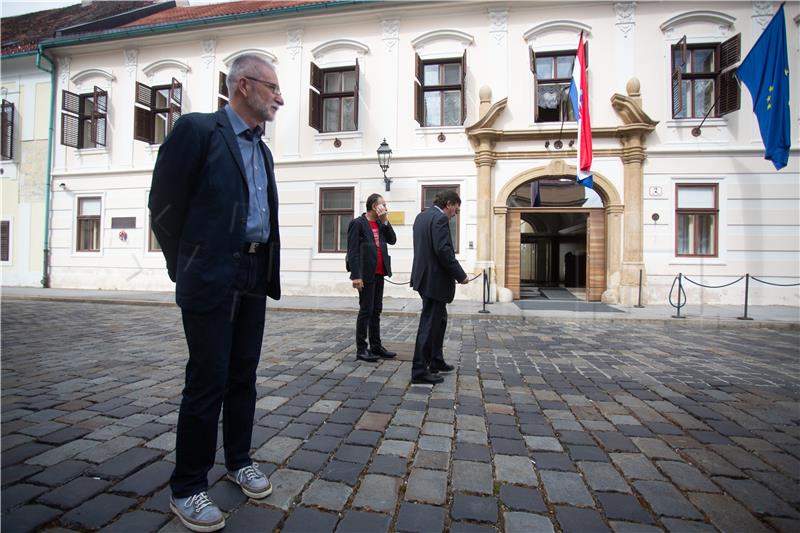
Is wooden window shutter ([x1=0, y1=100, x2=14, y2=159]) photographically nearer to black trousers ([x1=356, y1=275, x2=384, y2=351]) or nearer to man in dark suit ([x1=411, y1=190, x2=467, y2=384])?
black trousers ([x1=356, y1=275, x2=384, y2=351])

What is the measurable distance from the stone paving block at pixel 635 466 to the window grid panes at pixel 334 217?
10.9m

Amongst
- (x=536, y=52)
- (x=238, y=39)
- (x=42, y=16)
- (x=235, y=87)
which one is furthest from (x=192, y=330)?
(x=42, y=16)

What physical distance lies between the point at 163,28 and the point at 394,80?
814cm

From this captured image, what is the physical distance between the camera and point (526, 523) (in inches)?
68.0

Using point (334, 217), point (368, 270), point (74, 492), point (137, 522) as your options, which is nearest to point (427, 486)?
point (137, 522)

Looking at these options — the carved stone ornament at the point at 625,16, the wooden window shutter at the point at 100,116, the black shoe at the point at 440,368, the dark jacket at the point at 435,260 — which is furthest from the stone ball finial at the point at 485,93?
the wooden window shutter at the point at 100,116

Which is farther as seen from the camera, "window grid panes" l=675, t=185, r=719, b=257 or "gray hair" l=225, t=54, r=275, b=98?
"window grid panes" l=675, t=185, r=719, b=257

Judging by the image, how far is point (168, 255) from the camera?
1.76 m

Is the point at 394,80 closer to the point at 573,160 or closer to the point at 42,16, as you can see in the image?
the point at 573,160

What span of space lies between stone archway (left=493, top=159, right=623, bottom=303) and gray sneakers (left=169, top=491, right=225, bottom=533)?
1064 cm

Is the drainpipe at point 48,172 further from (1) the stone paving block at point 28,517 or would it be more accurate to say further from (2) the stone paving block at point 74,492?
(1) the stone paving block at point 28,517

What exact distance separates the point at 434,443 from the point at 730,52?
13.8 meters

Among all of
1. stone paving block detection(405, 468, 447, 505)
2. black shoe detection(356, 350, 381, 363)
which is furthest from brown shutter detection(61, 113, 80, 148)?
stone paving block detection(405, 468, 447, 505)

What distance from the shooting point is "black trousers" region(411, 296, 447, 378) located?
151 inches
